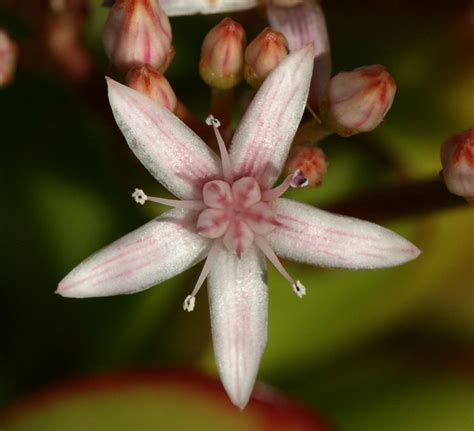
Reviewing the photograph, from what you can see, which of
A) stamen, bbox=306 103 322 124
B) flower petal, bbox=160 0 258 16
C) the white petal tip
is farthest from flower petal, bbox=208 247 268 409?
flower petal, bbox=160 0 258 16

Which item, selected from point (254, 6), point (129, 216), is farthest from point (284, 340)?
point (254, 6)

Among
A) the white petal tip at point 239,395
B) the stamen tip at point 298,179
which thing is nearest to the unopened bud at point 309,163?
the stamen tip at point 298,179

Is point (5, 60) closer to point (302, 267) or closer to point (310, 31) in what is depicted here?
point (310, 31)

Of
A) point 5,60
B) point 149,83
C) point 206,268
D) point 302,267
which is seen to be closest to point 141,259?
point 206,268

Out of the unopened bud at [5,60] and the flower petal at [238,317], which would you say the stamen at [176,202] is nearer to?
the flower petal at [238,317]

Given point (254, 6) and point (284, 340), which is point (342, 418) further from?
point (254, 6)

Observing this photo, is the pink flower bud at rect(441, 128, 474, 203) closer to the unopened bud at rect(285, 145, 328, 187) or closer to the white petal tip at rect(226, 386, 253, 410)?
the unopened bud at rect(285, 145, 328, 187)
